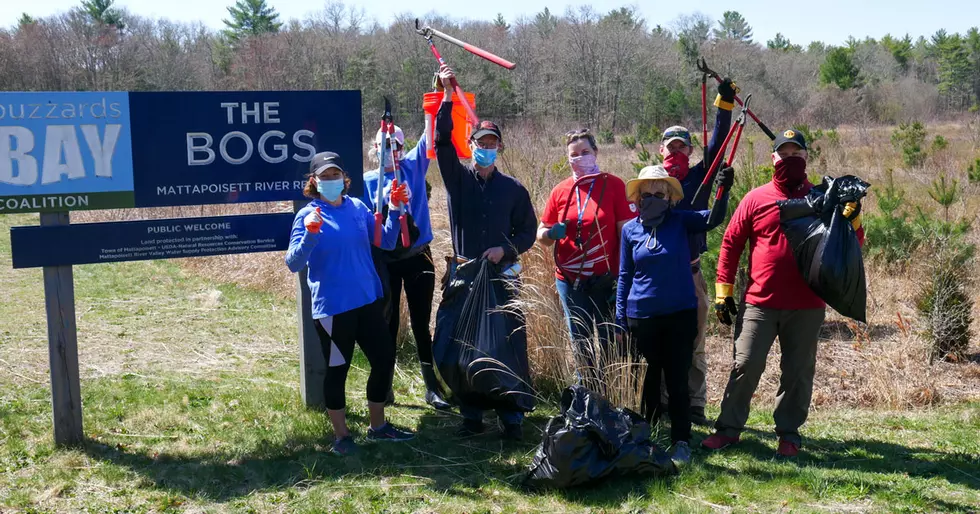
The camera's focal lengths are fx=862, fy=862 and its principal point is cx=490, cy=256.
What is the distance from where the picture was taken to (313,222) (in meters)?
4.40

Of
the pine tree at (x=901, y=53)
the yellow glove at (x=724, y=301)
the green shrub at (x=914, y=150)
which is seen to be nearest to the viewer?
the yellow glove at (x=724, y=301)

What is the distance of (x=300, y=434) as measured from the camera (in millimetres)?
5148

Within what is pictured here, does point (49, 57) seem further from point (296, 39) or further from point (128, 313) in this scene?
point (128, 313)

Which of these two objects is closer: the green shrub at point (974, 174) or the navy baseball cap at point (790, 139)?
the navy baseball cap at point (790, 139)

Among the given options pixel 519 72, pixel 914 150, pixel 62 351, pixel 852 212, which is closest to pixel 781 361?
pixel 852 212

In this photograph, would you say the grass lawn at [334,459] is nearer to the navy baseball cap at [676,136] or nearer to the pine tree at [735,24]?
the navy baseball cap at [676,136]

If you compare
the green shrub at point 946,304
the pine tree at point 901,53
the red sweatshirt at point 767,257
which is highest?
the pine tree at point 901,53

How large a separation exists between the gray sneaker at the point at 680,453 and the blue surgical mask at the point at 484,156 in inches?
74.8

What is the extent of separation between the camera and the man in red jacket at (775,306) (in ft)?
14.8

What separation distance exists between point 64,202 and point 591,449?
3.16 m

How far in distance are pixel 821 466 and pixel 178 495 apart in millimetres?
3299

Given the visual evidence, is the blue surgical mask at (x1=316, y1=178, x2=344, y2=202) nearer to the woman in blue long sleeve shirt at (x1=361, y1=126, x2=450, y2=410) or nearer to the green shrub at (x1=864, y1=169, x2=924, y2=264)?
the woman in blue long sleeve shirt at (x1=361, y1=126, x2=450, y2=410)

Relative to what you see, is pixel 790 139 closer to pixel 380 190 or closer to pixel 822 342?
pixel 380 190

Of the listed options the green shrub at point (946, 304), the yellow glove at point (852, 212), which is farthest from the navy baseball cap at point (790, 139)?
the green shrub at point (946, 304)
